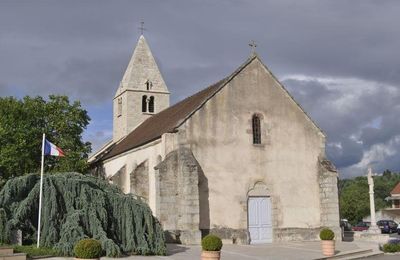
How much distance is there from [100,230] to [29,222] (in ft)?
9.84

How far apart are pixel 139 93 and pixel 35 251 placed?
2709 centimetres

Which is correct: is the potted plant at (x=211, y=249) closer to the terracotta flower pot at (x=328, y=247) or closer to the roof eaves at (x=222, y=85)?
the terracotta flower pot at (x=328, y=247)

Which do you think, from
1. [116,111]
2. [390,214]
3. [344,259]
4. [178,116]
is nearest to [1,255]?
[344,259]

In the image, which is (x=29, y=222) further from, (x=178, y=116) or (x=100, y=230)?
(x=178, y=116)

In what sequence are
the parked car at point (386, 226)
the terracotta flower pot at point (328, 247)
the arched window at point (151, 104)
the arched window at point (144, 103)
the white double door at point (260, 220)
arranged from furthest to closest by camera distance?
the parked car at point (386, 226) < the arched window at point (151, 104) < the arched window at point (144, 103) < the white double door at point (260, 220) < the terracotta flower pot at point (328, 247)

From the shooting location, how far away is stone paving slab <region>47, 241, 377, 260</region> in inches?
834

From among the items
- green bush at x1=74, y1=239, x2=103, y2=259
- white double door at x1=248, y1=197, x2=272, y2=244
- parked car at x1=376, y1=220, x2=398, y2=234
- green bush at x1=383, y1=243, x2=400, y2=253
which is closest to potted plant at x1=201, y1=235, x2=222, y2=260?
green bush at x1=74, y1=239, x2=103, y2=259

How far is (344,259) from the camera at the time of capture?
857 inches

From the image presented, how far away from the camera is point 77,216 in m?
20.3

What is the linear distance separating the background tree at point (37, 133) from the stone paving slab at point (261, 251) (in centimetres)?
1172

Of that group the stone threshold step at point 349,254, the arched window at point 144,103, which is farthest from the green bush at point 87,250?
the arched window at point 144,103

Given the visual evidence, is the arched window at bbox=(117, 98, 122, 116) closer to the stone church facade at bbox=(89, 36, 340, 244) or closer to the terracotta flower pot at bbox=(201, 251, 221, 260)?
A: the stone church facade at bbox=(89, 36, 340, 244)

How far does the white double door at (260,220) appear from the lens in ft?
95.1

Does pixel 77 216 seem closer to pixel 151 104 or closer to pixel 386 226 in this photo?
pixel 151 104
